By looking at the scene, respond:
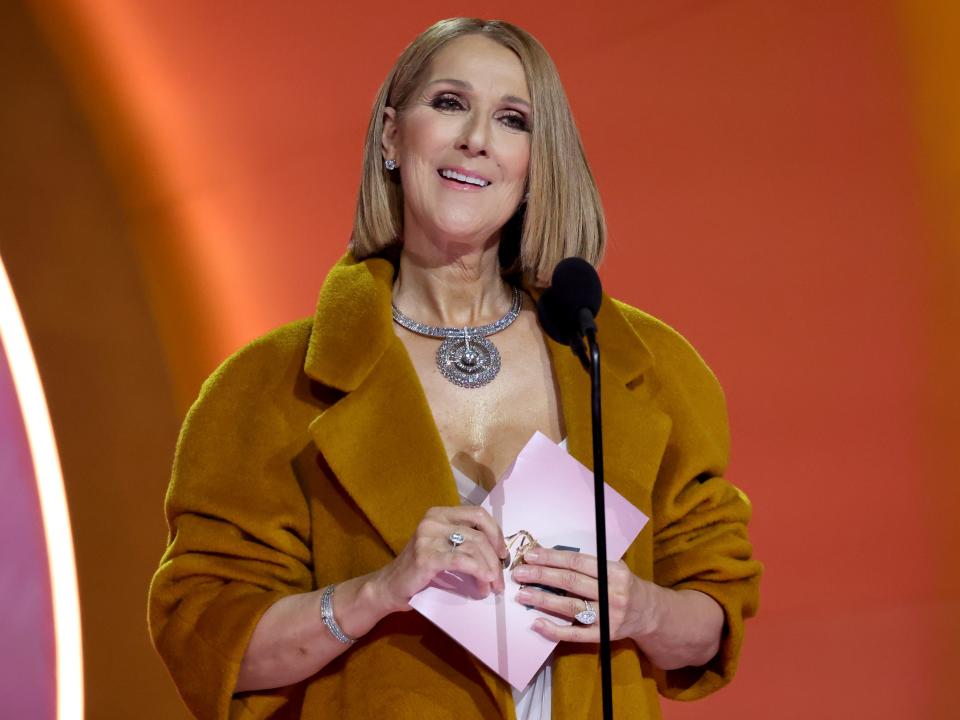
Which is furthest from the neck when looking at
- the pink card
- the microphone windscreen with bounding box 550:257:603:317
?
the microphone windscreen with bounding box 550:257:603:317

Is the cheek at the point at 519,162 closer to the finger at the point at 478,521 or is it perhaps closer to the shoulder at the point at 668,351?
the shoulder at the point at 668,351

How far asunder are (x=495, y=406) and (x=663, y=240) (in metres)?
1.03

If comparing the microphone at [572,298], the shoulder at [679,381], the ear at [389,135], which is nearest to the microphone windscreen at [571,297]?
the microphone at [572,298]

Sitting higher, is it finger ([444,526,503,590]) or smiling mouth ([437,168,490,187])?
smiling mouth ([437,168,490,187])

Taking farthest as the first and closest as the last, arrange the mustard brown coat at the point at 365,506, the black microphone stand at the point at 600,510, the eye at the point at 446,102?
the eye at the point at 446,102 < the mustard brown coat at the point at 365,506 < the black microphone stand at the point at 600,510

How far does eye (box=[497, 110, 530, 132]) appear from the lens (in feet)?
6.06

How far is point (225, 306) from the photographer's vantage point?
9.21 ft

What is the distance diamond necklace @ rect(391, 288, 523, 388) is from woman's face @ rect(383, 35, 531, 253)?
137mm

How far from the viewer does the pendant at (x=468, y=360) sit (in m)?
1.82

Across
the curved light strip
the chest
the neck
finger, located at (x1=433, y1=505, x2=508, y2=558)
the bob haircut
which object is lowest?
the curved light strip

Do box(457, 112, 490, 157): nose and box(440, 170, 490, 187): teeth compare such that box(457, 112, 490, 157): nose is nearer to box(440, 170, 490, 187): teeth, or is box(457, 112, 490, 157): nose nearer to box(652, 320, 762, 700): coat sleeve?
box(440, 170, 490, 187): teeth

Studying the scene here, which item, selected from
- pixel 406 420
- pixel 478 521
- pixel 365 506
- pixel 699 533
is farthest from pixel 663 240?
pixel 478 521

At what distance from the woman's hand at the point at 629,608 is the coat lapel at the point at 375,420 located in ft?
0.63

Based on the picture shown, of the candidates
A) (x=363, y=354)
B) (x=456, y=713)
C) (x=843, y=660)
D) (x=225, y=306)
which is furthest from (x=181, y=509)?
(x=843, y=660)
